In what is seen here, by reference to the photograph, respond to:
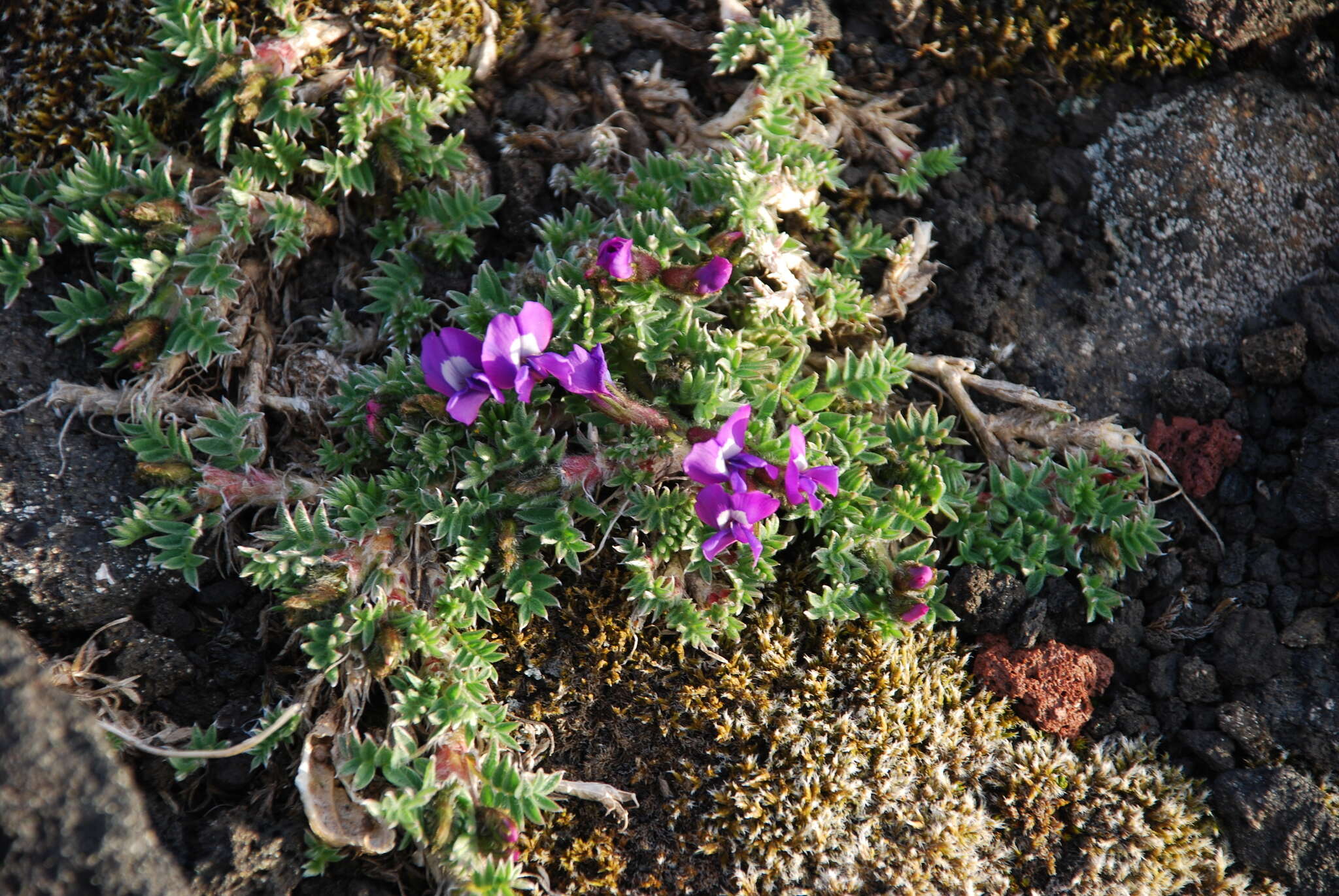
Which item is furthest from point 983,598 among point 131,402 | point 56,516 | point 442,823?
point 56,516

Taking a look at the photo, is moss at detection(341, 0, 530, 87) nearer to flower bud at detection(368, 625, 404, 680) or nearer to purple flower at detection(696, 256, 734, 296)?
purple flower at detection(696, 256, 734, 296)

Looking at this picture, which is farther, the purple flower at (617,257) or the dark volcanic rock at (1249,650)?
the dark volcanic rock at (1249,650)

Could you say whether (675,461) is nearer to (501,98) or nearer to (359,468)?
(359,468)

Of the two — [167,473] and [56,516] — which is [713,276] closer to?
[167,473]

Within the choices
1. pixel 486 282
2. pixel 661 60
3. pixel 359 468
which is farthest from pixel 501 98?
pixel 359 468

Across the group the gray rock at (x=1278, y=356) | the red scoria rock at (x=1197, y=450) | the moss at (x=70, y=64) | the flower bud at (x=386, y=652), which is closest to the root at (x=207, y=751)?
the flower bud at (x=386, y=652)

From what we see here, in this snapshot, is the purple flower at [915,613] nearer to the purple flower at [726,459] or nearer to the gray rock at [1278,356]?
the purple flower at [726,459]
